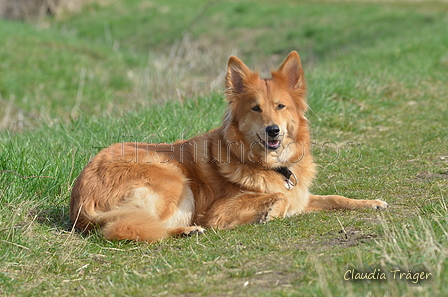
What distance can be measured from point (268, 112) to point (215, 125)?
2464mm

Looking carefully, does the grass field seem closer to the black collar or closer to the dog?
the dog

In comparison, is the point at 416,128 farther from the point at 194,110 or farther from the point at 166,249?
the point at 166,249

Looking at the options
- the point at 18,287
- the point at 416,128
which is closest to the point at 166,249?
the point at 18,287

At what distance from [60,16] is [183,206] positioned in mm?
22718

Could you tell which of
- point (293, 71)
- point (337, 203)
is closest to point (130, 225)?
point (337, 203)

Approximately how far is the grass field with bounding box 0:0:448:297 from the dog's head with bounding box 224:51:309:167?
0.72 m

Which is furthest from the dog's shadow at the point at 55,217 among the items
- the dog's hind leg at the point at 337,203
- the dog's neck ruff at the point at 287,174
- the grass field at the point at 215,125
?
the dog's hind leg at the point at 337,203

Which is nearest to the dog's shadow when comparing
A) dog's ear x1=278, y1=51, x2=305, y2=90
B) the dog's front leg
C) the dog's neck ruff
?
the dog's front leg

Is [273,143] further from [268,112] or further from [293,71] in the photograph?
[293,71]

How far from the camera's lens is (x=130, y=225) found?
14.9 ft

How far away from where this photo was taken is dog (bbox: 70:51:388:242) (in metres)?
4.80

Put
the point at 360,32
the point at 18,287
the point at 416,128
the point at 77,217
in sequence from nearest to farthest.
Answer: the point at 18,287 → the point at 77,217 → the point at 416,128 → the point at 360,32

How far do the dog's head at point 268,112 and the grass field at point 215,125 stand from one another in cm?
72

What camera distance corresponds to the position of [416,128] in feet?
26.0
